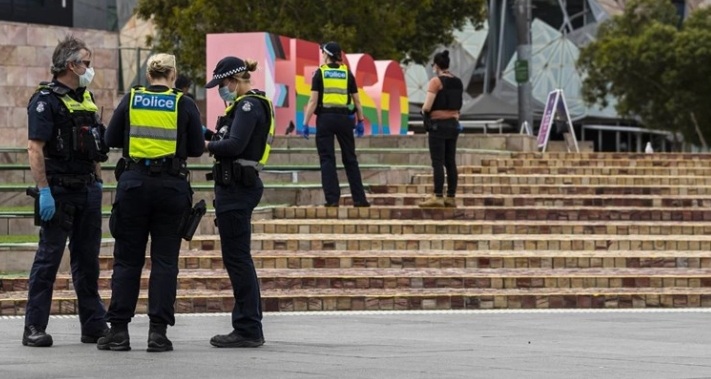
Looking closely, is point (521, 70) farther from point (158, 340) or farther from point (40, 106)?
point (158, 340)

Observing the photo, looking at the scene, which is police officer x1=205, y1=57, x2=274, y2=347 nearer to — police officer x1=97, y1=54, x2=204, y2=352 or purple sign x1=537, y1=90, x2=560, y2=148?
police officer x1=97, y1=54, x2=204, y2=352

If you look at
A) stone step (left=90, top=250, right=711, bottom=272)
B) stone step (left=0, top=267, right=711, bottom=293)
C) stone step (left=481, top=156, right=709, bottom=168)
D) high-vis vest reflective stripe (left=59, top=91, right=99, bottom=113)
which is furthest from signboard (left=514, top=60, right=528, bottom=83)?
high-vis vest reflective stripe (left=59, top=91, right=99, bottom=113)

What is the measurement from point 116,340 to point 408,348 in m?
1.72

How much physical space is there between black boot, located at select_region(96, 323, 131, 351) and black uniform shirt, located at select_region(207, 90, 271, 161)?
47.7 inches

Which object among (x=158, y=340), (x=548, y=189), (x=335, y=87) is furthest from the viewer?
(x=548, y=189)

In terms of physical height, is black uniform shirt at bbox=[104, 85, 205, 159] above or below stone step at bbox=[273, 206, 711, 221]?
above

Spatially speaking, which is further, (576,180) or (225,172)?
(576,180)

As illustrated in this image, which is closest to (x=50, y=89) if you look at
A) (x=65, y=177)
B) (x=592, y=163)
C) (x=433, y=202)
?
(x=65, y=177)

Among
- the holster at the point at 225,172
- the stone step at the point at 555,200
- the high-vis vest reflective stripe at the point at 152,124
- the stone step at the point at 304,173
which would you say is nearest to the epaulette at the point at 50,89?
the high-vis vest reflective stripe at the point at 152,124

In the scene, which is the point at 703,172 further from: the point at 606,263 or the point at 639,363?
the point at 639,363

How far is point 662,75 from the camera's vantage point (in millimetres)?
61250

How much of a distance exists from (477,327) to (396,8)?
2890cm

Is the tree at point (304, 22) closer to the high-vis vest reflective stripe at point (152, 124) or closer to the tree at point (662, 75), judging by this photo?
the tree at point (662, 75)

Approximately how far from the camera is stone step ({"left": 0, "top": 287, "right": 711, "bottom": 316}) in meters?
13.6
